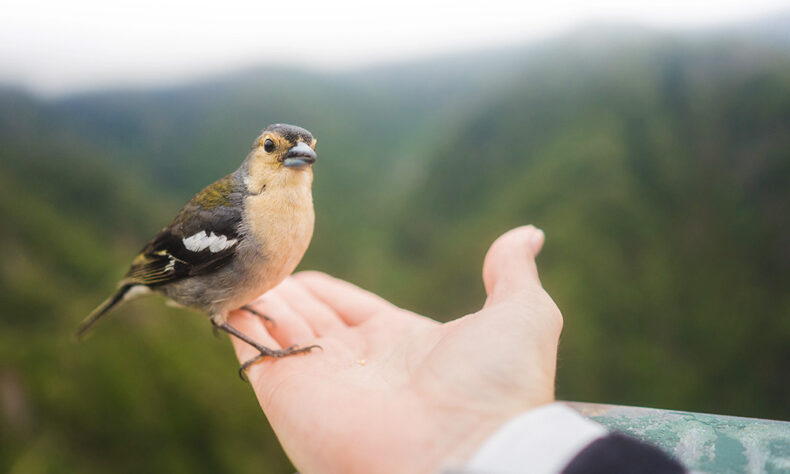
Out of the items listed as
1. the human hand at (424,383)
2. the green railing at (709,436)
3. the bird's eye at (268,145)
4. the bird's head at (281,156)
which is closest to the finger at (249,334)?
the human hand at (424,383)

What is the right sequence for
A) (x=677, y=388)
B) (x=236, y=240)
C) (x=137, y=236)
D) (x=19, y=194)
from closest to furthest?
1. (x=236, y=240)
2. (x=19, y=194)
3. (x=137, y=236)
4. (x=677, y=388)

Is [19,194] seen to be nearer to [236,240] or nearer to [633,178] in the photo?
[236,240]

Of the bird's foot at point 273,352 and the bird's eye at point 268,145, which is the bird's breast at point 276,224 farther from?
the bird's foot at point 273,352

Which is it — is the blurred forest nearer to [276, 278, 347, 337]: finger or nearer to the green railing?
[276, 278, 347, 337]: finger

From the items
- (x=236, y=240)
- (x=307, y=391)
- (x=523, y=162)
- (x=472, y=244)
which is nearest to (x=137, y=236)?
(x=236, y=240)

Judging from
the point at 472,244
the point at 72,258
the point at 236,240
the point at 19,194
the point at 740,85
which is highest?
the point at 740,85

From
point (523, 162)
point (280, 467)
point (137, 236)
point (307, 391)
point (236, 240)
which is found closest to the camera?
point (307, 391)

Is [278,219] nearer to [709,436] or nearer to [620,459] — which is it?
[620,459]
